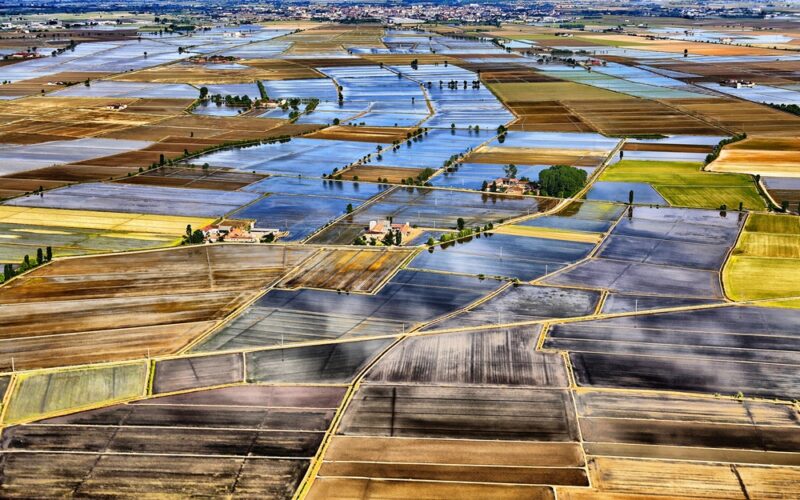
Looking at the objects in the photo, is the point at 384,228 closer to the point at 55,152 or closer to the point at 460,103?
the point at 55,152

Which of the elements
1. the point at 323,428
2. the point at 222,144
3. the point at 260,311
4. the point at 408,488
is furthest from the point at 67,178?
the point at 408,488

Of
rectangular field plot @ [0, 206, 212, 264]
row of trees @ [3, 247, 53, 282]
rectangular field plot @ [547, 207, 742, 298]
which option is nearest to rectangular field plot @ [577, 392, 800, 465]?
rectangular field plot @ [547, 207, 742, 298]

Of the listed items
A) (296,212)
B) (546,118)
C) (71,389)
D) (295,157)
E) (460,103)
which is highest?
(460,103)

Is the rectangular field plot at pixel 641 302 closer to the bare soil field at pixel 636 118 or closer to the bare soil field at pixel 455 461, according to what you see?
the bare soil field at pixel 455 461

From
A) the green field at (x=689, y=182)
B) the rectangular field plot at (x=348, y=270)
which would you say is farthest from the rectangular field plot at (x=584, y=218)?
the rectangular field plot at (x=348, y=270)

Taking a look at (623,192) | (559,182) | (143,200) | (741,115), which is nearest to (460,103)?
(741,115)
